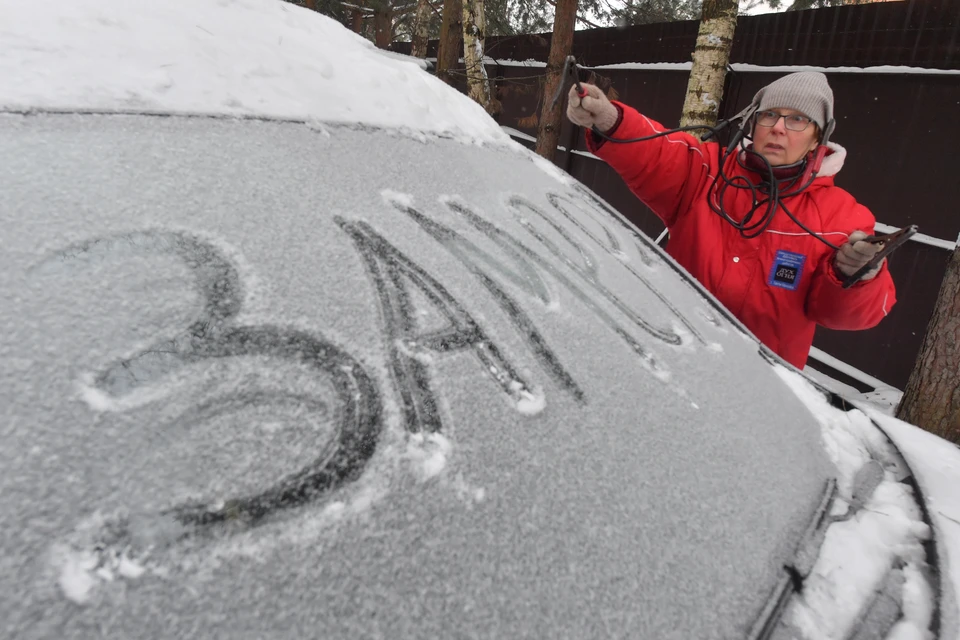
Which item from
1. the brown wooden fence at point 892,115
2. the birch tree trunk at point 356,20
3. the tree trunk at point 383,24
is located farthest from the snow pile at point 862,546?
the birch tree trunk at point 356,20

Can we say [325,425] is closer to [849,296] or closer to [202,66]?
[202,66]

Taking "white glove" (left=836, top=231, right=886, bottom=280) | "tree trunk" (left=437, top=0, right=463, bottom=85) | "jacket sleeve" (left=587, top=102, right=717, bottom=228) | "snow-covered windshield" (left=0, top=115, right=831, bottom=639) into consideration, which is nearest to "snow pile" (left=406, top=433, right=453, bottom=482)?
"snow-covered windshield" (left=0, top=115, right=831, bottom=639)

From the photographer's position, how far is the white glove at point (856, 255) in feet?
5.34

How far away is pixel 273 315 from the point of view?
0.63 meters

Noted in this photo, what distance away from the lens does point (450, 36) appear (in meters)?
7.54

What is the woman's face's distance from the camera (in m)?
1.93

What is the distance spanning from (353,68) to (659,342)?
2.72 ft

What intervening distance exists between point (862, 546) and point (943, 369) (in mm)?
1992

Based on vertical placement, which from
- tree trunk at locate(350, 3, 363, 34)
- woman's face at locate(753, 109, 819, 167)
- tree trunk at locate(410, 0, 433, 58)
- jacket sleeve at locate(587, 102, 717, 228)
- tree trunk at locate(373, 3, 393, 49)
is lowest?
jacket sleeve at locate(587, 102, 717, 228)

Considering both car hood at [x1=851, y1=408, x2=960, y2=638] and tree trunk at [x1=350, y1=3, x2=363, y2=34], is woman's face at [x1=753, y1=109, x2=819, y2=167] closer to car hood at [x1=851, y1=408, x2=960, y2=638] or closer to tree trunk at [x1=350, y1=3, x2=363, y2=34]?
car hood at [x1=851, y1=408, x2=960, y2=638]

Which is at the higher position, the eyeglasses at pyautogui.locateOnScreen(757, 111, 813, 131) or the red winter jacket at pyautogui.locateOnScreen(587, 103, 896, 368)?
the eyeglasses at pyautogui.locateOnScreen(757, 111, 813, 131)

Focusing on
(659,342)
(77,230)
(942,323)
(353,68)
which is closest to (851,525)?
(659,342)

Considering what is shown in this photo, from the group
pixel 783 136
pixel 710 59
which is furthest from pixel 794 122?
pixel 710 59

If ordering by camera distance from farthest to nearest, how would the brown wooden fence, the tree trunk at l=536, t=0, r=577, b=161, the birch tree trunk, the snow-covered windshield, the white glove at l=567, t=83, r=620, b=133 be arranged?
the birch tree trunk < the tree trunk at l=536, t=0, r=577, b=161 < the brown wooden fence < the white glove at l=567, t=83, r=620, b=133 < the snow-covered windshield
